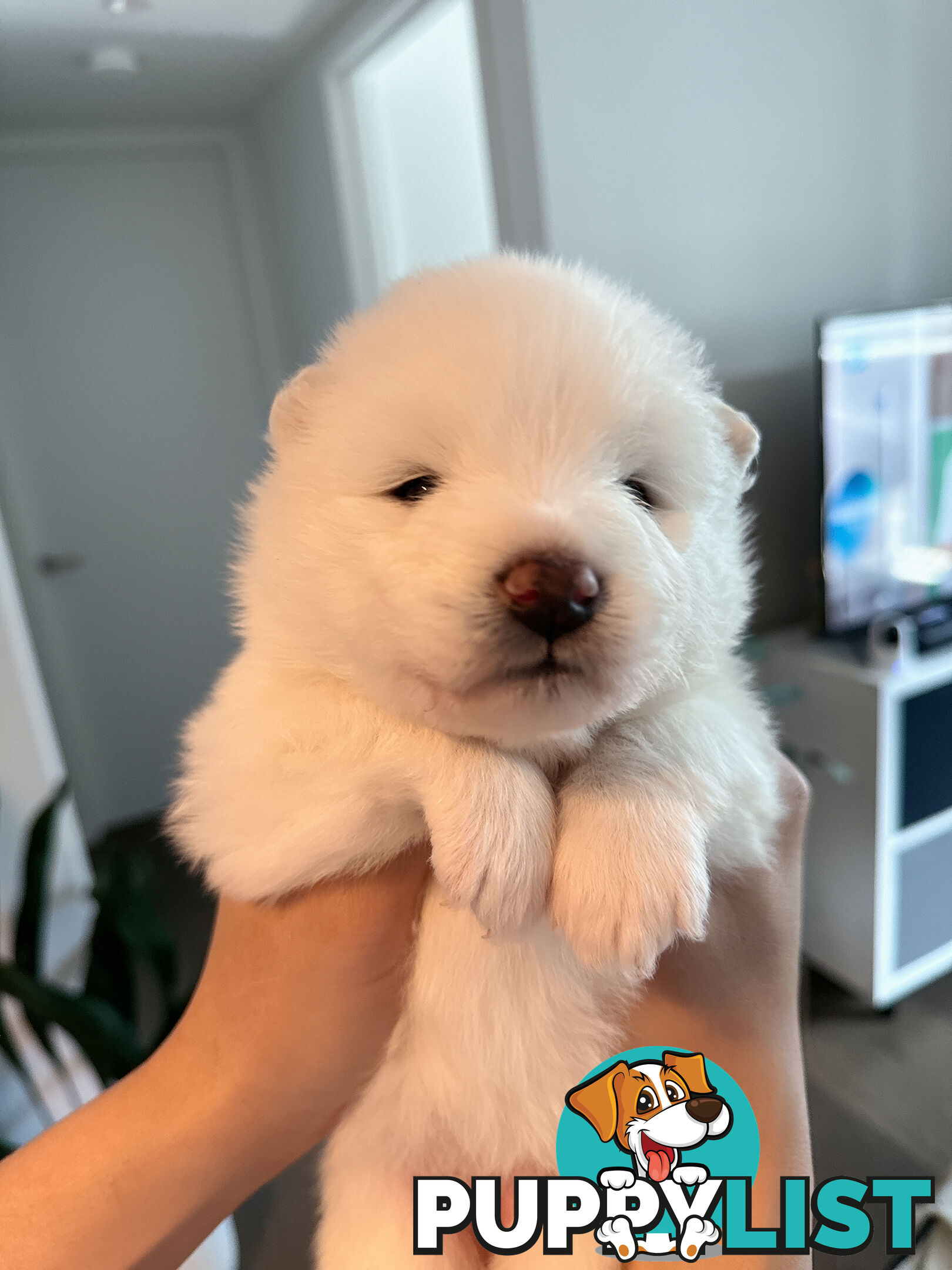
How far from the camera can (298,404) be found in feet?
2.45

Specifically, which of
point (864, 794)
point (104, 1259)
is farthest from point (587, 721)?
point (864, 794)

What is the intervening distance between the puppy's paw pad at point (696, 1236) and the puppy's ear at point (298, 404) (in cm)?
84

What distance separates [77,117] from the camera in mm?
2840

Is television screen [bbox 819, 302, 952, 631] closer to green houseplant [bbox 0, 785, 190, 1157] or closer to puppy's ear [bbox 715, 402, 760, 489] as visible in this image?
puppy's ear [bbox 715, 402, 760, 489]

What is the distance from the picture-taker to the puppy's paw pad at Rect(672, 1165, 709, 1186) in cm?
68

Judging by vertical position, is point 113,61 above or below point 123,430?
above

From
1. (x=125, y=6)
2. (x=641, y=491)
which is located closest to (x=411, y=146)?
(x=125, y=6)

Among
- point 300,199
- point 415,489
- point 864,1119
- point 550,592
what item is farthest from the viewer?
point 300,199

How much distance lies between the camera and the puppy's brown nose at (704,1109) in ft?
2.28

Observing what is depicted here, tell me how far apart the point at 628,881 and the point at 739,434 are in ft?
1.55

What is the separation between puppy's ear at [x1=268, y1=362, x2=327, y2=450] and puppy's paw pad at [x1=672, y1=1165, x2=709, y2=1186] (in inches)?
30.4

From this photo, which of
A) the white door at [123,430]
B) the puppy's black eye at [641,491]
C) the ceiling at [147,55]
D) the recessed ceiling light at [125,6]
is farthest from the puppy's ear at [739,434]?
the white door at [123,430]

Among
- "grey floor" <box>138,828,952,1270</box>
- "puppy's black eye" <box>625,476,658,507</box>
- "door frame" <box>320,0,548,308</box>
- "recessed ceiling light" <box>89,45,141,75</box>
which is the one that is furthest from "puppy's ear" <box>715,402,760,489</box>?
"recessed ceiling light" <box>89,45,141,75</box>

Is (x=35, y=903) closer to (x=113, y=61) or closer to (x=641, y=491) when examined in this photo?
(x=641, y=491)
